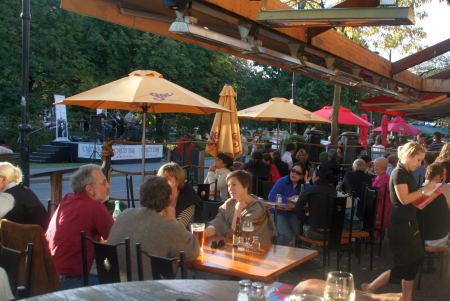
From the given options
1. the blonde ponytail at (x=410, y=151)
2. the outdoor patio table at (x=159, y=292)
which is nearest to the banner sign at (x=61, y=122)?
the blonde ponytail at (x=410, y=151)

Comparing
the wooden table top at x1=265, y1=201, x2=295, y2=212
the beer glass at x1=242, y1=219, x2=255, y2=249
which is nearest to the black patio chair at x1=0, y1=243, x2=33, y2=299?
the beer glass at x1=242, y1=219, x2=255, y2=249

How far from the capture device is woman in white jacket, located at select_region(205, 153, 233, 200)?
25.2 ft

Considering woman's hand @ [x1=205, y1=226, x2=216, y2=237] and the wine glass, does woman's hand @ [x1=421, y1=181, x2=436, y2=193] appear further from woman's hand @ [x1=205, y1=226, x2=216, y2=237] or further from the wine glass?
the wine glass

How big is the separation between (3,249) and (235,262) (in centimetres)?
156

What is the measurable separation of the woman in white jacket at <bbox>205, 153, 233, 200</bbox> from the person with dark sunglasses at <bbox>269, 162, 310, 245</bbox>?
34.7 inches

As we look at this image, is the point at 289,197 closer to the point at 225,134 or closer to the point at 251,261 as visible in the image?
the point at 251,261

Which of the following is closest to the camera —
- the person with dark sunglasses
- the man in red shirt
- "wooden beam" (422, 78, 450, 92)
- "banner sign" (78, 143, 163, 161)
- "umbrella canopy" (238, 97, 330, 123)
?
the man in red shirt

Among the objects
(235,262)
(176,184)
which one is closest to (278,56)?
(176,184)

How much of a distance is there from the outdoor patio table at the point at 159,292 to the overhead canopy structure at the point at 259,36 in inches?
70.7

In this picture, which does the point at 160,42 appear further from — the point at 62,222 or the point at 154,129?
the point at 62,222

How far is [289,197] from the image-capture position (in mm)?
7000

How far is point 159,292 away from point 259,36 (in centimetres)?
300

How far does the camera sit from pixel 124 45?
26625 mm

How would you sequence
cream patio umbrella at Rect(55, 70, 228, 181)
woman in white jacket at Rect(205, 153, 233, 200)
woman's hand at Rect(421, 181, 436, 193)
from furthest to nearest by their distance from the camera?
woman in white jacket at Rect(205, 153, 233, 200), cream patio umbrella at Rect(55, 70, 228, 181), woman's hand at Rect(421, 181, 436, 193)
